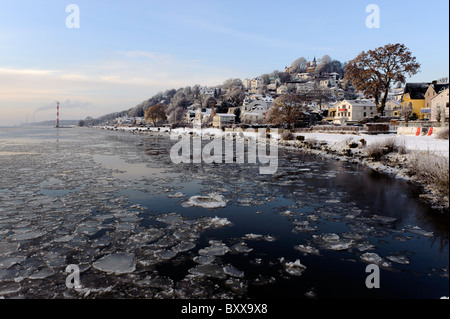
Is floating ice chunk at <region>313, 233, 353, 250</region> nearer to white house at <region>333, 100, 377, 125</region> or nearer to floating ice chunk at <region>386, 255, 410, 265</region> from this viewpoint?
floating ice chunk at <region>386, 255, 410, 265</region>

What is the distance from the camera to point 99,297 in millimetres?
4562

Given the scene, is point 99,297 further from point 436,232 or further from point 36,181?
point 36,181

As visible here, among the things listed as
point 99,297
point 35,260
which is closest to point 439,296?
point 99,297

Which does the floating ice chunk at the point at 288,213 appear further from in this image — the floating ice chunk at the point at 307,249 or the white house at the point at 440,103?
the white house at the point at 440,103

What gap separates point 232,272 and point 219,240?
5.05ft

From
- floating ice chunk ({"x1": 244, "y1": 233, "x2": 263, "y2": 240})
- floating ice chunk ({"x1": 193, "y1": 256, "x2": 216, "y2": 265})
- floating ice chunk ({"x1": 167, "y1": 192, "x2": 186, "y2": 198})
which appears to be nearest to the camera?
floating ice chunk ({"x1": 193, "y1": 256, "x2": 216, "y2": 265})

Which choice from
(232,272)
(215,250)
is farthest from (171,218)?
(232,272)

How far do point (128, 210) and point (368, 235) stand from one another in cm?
710

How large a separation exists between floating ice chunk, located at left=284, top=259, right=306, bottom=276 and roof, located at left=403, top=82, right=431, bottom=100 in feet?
217

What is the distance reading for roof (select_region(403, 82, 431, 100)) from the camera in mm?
58500

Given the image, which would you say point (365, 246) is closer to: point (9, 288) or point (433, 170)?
point (9, 288)

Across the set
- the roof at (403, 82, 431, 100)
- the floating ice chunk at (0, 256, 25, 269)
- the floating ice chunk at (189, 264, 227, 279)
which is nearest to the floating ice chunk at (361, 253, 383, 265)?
the floating ice chunk at (189, 264, 227, 279)

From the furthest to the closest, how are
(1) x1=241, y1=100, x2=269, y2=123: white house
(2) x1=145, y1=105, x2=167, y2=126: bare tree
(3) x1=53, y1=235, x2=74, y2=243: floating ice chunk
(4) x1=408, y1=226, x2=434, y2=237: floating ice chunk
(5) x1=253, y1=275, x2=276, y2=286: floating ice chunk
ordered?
(2) x1=145, y1=105, x2=167, y2=126: bare tree < (1) x1=241, y1=100, x2=269, y2=123: white house < (4) x1=408, y1=226, x2=434, y2=237: floating ice chunk < (3) x1=53, y1=235, x2=74, y2=243: floating ice chunk < (5) x1=253, y1=275, x2=276, y2=286: floating ice chunk

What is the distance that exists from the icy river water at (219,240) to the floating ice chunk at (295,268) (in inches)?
1.4
